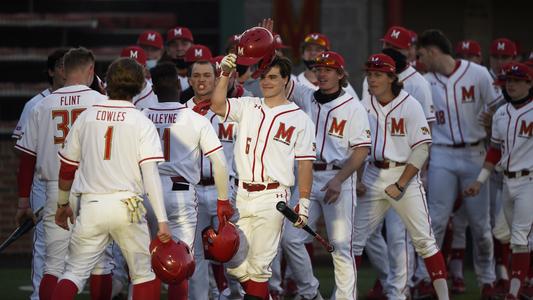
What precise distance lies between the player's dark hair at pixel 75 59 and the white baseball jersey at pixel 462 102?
3.72 metres

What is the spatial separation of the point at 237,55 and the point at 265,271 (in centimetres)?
146

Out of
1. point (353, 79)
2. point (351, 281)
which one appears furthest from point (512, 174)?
point (353, 79)

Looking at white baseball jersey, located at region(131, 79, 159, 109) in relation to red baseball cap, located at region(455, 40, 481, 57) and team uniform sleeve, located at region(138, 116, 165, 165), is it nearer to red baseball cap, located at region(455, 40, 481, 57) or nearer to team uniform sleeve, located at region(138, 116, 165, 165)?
team uniform sleeve, located at region(138, 116, 165, 165)

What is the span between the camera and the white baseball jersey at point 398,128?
32.3ft

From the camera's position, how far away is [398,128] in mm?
9922

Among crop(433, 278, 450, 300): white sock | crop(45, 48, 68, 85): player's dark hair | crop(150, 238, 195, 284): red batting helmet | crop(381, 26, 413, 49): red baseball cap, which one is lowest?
crop(433, 278, 450, 300): white sock

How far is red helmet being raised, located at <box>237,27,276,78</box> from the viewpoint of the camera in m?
8.30

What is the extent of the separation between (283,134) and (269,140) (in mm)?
103

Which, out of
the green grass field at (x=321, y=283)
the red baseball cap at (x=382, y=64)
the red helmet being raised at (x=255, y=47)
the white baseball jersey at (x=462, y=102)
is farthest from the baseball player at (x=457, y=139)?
the red helmet being raised at (x=255, y=47)

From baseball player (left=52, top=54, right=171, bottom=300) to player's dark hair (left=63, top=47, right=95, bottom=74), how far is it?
3.38 feet

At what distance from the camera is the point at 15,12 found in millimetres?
15117

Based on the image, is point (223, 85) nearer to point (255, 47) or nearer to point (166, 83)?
point (255, 47)

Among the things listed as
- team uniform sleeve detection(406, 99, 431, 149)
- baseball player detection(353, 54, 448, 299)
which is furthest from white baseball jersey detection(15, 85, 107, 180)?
team uniform sleeve detection(406, 99, 431, 149)

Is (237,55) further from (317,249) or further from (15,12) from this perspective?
A: (15,12)
